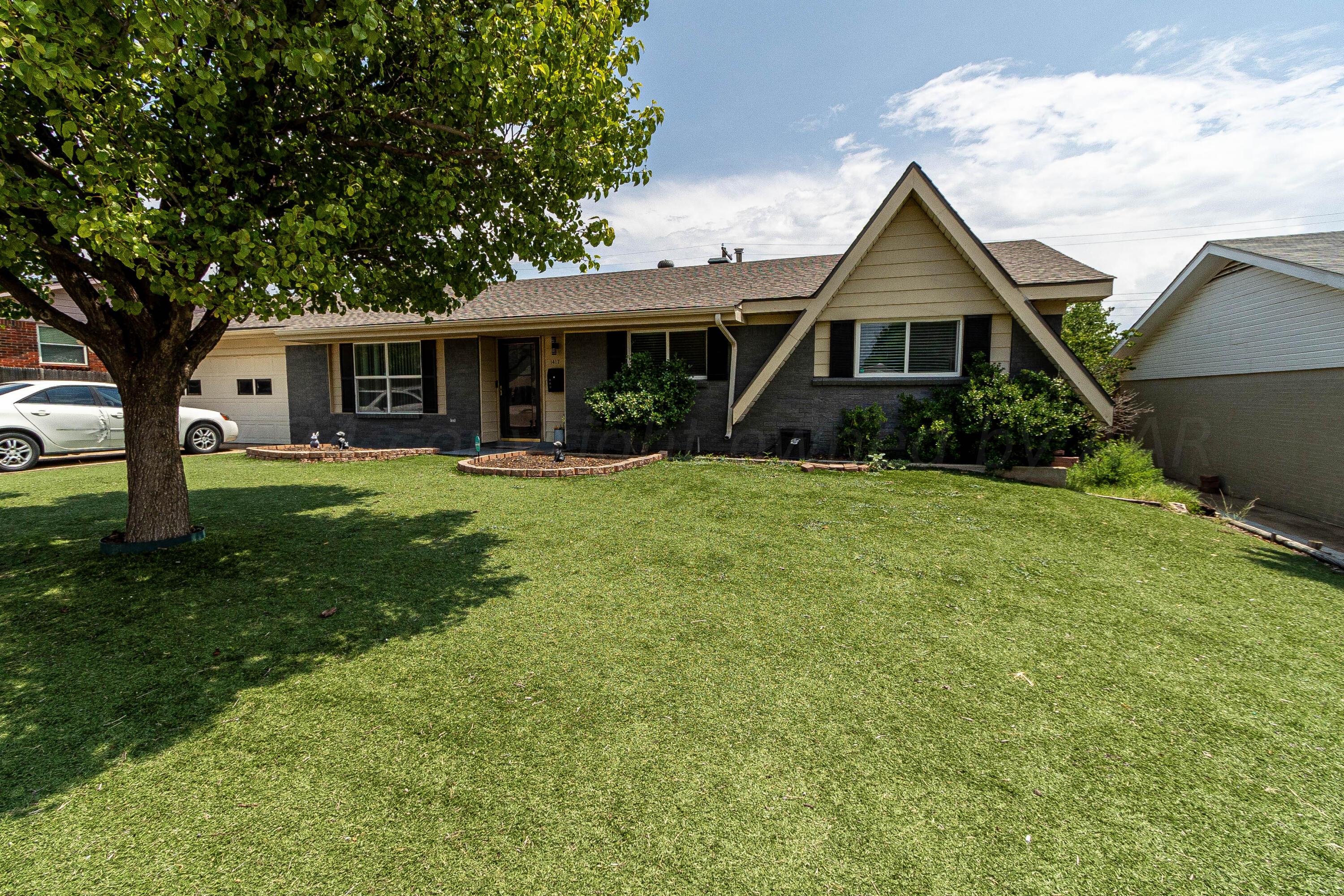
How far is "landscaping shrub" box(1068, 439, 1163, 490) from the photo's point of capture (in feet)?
27.9

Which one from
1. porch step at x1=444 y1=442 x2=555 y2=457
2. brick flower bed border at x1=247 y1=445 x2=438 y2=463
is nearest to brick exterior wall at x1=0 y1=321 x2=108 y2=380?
brick flower bed border at x1=247 y1=445 x2=438 y2=463

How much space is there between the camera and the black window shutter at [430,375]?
1314 centimetres

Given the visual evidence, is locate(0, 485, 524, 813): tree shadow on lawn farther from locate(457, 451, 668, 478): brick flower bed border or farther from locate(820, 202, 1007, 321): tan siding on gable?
locate(820, 202, 1007, 321): tan siding on gable

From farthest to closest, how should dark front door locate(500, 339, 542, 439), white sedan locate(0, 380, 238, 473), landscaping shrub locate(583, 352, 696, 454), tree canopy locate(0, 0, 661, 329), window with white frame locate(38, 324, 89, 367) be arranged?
window with white frame locate(38, 324, 89, 367) < dark front door locate(500, 339, 542, 439) < landscaping shrub locate(583, 352, 696, 454) < white sedan locate(0, 380, 238, 473) < tree canopy locate(0, 0, 661, 329)

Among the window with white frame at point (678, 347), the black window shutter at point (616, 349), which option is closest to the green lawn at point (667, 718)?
the window with white frame at point (678, 347)

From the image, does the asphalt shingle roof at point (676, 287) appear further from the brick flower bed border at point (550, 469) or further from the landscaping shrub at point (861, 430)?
the brick flower bed border at point (550, 469)

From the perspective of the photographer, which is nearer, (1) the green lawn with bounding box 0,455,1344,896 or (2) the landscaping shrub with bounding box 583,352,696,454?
(1) the green lawn with bounding box 0,455,1344,896

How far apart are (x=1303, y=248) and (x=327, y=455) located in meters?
18.0

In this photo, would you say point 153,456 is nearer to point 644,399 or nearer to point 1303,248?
point 644,399

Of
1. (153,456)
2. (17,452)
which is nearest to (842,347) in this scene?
(153,456)

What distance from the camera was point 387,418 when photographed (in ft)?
44.7

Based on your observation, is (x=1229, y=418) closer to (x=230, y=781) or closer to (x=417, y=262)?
(x=417, y=262)

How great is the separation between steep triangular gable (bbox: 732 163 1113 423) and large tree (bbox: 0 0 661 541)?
519cm

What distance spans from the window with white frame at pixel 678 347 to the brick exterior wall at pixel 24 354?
1486cm
